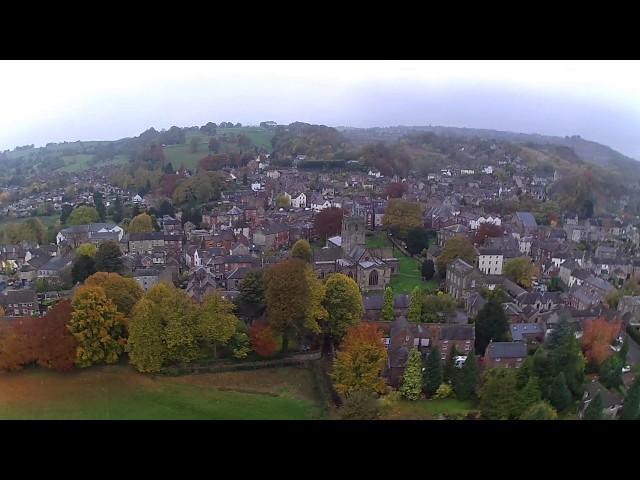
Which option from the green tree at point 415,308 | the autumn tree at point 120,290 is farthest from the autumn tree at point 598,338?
the autumn tree at point 120,290

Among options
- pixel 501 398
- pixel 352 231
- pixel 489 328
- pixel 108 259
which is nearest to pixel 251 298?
pixel 489 328

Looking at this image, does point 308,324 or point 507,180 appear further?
point 507,180

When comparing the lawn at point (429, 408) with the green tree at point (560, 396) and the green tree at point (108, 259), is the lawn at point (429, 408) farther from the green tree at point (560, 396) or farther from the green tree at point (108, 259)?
the green tree at point (108, 259)

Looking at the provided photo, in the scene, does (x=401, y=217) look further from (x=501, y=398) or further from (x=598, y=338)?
(x=501, y=398)

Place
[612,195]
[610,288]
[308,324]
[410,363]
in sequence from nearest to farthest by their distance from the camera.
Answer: [410,363] < [308,324] < [610,288] < [612,195]

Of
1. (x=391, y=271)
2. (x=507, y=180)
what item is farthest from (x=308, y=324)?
(x=507, y=180)
